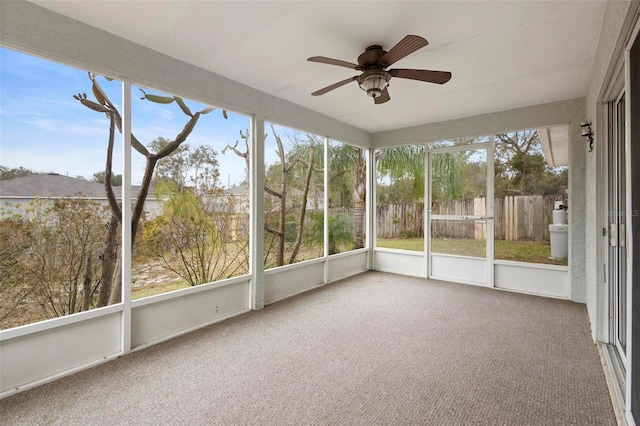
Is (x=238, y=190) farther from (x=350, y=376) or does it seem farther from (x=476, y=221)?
(x=476, y=221)

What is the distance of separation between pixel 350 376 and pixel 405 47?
7.58 ft

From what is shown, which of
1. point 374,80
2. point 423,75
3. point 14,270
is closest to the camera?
point 14,270

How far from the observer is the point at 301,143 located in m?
4.55

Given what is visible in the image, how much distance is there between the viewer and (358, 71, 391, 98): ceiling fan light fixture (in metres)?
2.62

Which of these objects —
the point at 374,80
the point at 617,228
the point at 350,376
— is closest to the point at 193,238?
the point at 350,376

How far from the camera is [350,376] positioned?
226 centimetres

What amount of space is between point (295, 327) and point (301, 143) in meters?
2.54

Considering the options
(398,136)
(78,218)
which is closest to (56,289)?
(78,218)

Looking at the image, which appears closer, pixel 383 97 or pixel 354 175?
pixel 383 97

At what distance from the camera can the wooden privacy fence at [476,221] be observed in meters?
4.36

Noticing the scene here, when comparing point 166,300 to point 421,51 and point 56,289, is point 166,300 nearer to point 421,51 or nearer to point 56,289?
point 56,289

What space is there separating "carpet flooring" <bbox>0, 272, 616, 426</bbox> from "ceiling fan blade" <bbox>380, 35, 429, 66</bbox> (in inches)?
89.0

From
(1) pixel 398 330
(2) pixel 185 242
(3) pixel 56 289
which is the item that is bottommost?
(1) pixel 398 330

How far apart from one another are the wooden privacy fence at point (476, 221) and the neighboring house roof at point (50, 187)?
426 cm
